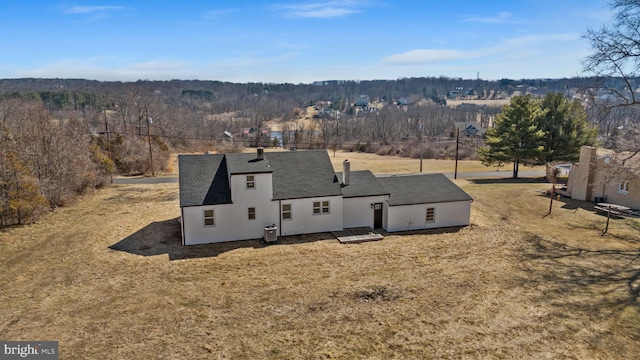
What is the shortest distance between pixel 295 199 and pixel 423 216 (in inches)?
325

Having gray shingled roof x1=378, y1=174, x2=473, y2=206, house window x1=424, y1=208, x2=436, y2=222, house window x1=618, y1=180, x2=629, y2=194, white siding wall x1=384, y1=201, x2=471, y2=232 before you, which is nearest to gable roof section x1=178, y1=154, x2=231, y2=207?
white siding wall x1=384, y1=201, x2=471, y2=232

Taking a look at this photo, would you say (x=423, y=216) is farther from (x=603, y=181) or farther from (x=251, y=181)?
(x=603, y=181)

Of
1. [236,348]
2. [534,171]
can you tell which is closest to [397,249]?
[236,348]

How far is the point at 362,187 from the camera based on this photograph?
2572 centimetres

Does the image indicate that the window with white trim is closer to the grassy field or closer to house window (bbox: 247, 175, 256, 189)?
the grassy field

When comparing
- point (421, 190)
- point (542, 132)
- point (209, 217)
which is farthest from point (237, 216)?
point (542, 132)

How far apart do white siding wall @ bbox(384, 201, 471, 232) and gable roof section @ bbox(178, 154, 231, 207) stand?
9.89 metres

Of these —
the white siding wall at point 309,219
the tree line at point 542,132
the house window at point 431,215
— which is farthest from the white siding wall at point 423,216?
the tree line at point 542,132

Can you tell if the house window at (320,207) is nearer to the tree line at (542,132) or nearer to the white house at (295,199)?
the white house at (295,199)

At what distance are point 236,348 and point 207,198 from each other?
1102 cm

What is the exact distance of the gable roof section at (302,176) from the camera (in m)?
23.9

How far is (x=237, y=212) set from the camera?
74.9 ft

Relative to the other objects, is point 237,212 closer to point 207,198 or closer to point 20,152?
point 207,198

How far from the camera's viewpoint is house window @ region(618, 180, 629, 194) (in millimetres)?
30683
